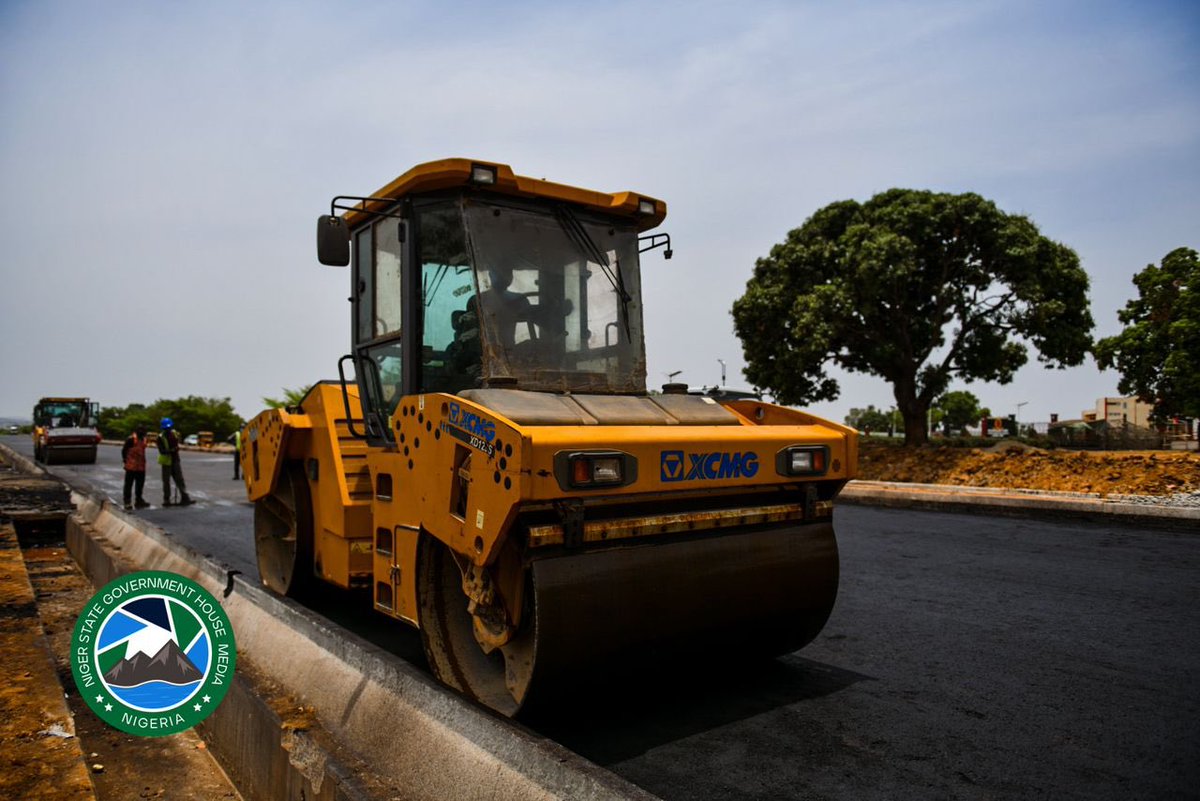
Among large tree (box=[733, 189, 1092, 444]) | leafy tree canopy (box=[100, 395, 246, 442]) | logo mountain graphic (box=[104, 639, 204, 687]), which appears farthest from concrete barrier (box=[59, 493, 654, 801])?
leafy tree canopy (box=[100, 395, 246, 442])

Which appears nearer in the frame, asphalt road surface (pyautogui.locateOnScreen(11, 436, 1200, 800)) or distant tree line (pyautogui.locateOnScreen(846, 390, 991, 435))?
asphalt road surface (pyautogui.locateOnScreen(11, 436, 1200, 800))

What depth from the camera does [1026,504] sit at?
12.3 metres

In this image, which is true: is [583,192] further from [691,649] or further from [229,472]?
[229,472]

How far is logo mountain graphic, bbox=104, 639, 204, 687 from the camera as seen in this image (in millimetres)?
3490

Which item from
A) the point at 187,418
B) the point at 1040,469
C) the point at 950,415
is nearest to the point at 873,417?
the point at 950,415

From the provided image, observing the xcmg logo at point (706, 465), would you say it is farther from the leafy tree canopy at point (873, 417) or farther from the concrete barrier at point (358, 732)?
the leafy tree canopy at point (873, 417)

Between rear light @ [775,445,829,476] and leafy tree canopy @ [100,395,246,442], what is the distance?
6276cm

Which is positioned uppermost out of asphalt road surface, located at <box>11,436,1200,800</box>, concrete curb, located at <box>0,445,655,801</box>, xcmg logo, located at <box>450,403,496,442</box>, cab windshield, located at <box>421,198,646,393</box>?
cab windshield, located at <box>421,198,646,393</box>

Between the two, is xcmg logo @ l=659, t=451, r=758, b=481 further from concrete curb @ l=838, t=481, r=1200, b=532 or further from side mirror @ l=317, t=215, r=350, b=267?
concrete curb @ l=838, t=481, r=1200, b=532

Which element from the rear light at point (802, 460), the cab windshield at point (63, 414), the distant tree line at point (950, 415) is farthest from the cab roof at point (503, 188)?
the distant tree line at point (950, 415)

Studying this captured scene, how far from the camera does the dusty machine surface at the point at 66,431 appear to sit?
2978cm

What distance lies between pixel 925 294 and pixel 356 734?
21620 mm

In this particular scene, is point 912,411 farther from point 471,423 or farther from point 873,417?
point 873,417

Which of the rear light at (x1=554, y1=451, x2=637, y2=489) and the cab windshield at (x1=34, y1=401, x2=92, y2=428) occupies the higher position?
the cab windshield at (x1=34, y1=401, x2=92, y2=428)
